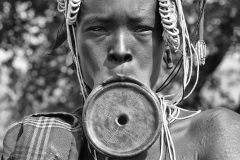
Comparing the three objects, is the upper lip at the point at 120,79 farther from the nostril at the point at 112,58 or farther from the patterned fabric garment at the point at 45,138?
the patterned fabric garment at the point at 45,138

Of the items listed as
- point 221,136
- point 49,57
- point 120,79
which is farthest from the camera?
point 49,57

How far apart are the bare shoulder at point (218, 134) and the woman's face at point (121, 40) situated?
34 cm

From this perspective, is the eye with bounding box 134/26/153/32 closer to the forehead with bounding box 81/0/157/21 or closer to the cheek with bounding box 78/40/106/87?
the forehead with bounding box 81/0/157/21

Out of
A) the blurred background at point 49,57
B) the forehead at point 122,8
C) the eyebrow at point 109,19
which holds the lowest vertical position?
the blurred background at point 49,57

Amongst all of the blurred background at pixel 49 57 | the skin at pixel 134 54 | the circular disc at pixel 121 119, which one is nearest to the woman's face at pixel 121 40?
the skin at pixel 134 54

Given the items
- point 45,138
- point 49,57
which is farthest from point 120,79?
point 49,57

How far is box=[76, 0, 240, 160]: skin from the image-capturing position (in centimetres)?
236

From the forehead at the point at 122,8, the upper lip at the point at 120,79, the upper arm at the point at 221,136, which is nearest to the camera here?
the upper arm at the point at 221,136

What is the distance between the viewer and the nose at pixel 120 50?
239 centimetres

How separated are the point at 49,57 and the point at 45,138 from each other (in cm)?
495

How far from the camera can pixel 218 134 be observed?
2.26 metres

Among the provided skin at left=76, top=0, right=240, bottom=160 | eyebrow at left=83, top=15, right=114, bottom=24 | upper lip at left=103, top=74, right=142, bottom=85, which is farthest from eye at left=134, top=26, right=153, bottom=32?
upper lip at left=103, top=74, right=142, bottom=85

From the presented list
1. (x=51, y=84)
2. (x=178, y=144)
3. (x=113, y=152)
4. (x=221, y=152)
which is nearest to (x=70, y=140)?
(x=113, y=152)

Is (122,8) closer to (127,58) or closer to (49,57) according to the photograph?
(127,58)
